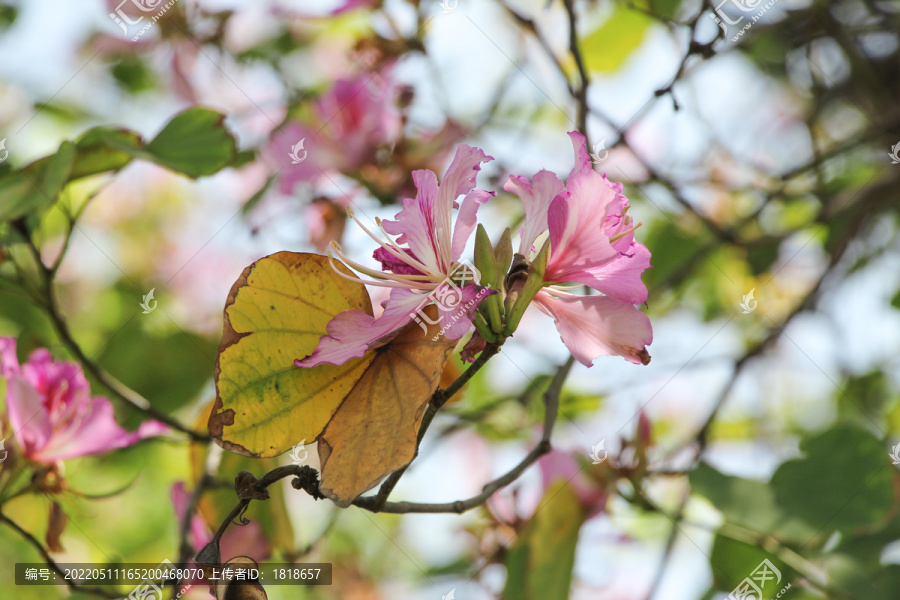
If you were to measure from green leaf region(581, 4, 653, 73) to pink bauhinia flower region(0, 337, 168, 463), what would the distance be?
1.54 meters

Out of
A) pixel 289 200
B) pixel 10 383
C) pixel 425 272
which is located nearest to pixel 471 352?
pixel 425 272

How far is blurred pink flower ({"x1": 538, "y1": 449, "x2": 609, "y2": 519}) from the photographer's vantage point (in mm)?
1371

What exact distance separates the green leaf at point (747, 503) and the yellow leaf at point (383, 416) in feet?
2.35

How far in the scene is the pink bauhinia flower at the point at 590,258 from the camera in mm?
735

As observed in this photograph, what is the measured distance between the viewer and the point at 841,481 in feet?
4.40

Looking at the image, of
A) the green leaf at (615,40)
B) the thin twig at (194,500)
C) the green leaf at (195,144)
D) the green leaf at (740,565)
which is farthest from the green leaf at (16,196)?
the green leaf at (615,40)

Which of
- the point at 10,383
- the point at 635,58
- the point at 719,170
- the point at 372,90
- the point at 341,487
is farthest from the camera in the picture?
the point at 719,170

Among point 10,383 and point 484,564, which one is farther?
point 484,564

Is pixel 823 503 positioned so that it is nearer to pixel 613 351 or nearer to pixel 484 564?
pixel 484 564

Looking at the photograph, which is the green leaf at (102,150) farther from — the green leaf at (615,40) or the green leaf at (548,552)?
the green leaf at (615,40)

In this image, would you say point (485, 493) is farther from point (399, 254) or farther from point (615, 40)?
point (615, 40)

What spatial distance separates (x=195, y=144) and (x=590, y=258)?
0.81m

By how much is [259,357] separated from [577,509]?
0.74 meters

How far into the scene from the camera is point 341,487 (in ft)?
2.22
